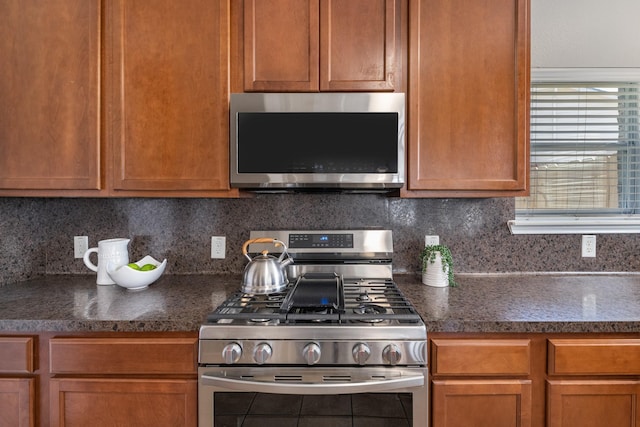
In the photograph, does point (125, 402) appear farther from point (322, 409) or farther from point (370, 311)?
point (370, 311)

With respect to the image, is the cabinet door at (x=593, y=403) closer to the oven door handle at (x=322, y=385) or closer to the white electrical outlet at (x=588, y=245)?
the oven door handle at (x=322, y=385)

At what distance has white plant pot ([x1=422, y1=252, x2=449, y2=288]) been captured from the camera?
164 centimetres

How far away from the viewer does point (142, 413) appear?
1176mm

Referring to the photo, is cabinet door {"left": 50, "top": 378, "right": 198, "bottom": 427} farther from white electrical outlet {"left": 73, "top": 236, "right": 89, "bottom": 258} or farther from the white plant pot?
the white plant pot

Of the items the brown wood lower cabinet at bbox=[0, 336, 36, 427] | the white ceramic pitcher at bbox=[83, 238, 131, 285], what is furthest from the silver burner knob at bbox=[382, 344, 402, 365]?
the white ceramic pitcher at bbox=[83, 238, 131, 285]

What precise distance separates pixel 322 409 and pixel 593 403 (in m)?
0.89

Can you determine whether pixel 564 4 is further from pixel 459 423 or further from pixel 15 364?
pixel 15 364

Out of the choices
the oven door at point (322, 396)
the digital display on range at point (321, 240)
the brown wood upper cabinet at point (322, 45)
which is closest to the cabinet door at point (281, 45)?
the brown wood upper cabinet at point (322, 45)

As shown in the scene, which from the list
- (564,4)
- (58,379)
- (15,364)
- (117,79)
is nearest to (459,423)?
(58,379)

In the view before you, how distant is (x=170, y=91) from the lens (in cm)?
154

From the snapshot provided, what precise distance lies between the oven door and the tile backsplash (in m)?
0.81

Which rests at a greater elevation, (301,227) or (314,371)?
(301,227)

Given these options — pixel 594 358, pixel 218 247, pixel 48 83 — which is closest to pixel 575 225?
pixel 594 358

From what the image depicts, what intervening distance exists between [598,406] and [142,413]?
1.50 metres
